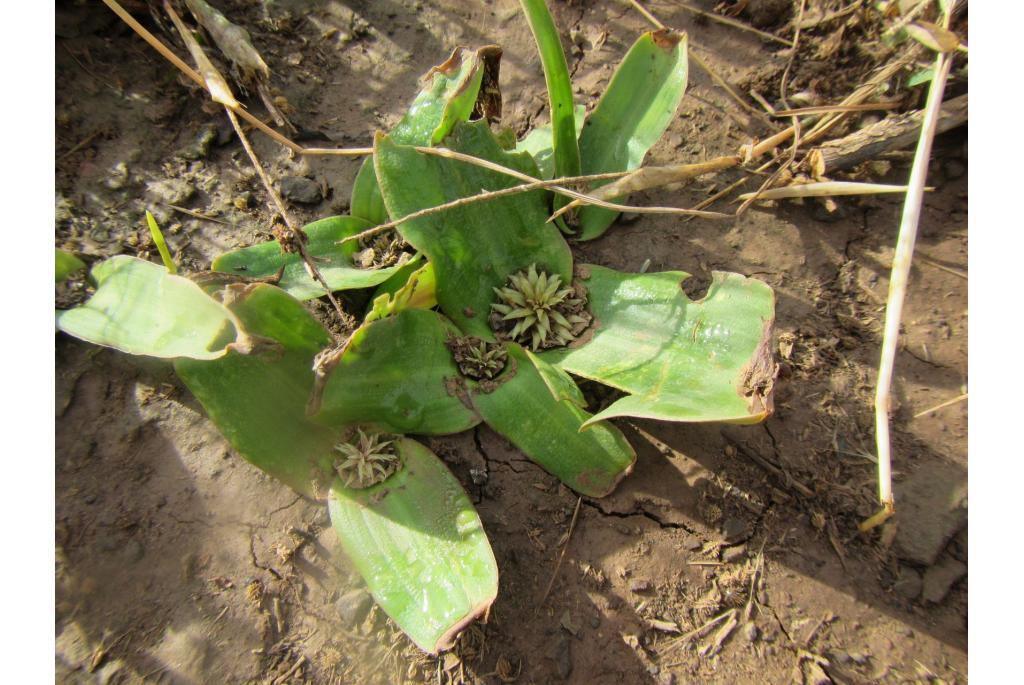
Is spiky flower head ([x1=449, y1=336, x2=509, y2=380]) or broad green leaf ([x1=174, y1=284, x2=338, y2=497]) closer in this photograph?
broad green leaf ([x1=174, y1=284, x2=338, y2=497])

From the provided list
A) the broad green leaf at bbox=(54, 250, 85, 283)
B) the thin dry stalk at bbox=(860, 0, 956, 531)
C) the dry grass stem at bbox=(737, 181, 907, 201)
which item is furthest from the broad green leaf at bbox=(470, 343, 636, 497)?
the broad green leaf at bbox=(54, 250, 85, 283)

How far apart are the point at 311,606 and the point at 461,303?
100 cm

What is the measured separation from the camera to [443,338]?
5.92 feet

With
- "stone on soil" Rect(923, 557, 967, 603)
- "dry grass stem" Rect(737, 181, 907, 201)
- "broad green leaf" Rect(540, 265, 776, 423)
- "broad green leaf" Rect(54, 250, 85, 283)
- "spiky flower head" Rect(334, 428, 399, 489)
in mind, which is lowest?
"stone on soil" Rect(923, 557, 967, 603)

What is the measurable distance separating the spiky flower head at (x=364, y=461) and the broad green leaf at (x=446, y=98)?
92 cm

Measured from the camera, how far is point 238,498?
5.74 feet

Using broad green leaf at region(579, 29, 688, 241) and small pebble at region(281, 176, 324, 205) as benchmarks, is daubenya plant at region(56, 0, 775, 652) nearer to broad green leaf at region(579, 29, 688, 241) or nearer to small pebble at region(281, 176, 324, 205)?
broad green leaf at region(579, 29, 688, 241)

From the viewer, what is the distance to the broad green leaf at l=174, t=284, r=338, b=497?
1515 mm

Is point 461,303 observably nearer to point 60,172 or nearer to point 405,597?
point 405,597

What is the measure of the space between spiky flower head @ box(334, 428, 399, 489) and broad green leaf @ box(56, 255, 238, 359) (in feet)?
1.53

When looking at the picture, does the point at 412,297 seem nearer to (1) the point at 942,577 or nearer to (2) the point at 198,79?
(2) the point at 198,79

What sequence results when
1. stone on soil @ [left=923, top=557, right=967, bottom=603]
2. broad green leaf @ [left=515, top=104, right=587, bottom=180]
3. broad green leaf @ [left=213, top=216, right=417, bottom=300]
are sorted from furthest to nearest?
broad green leaf @ [left=515, top=104, right=587, bottom=180], broad green leaf @ [left=213, top=216, right=417, bottom=300], stone on soil @ [left=923, top=557, right=967, bottom=603]

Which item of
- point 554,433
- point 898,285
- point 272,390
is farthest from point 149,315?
point 898,285

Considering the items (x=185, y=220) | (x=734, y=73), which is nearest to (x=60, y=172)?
(x=185, y=220)
